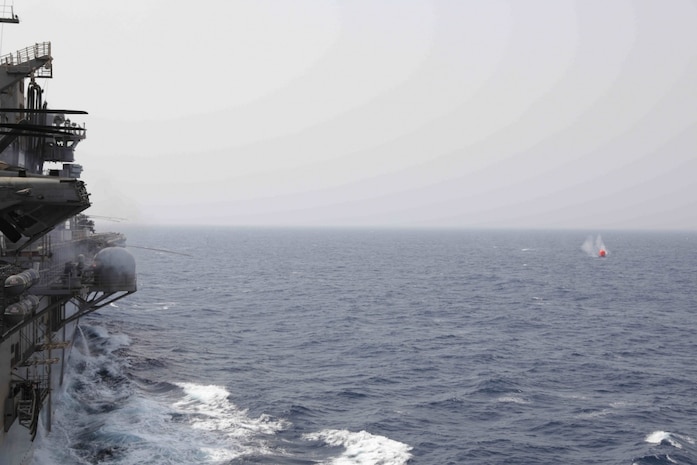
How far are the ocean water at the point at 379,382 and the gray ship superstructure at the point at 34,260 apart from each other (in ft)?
8.99

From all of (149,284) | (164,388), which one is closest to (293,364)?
(164,388)

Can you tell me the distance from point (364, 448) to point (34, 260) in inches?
677

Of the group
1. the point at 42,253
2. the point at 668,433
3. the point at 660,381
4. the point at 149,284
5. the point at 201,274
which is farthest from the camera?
the point at 201,274

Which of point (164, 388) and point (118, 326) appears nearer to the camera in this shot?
point (164, 388)

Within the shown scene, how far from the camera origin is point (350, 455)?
28.5m

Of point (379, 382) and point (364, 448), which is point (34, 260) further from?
point (379, 382)

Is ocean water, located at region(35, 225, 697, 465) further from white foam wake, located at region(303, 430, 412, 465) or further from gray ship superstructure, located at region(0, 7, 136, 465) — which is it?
gray ship superstructure, located at region(0, 7, 136, 465)

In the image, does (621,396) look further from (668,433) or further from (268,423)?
(268,423)

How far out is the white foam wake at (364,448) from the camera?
91.7 feet

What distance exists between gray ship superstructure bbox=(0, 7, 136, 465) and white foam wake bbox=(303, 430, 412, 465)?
12.5 m

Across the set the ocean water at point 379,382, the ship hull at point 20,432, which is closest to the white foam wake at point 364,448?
the ocean water at point 379,382

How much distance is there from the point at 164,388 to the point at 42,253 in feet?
49.4

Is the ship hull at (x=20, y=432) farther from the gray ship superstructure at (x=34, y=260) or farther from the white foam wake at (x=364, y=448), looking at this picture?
the white foam wake at (x=364, y=448)

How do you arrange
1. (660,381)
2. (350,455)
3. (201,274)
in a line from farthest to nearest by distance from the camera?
1. (201,274)
2. (660,381)
3. (350,455)
